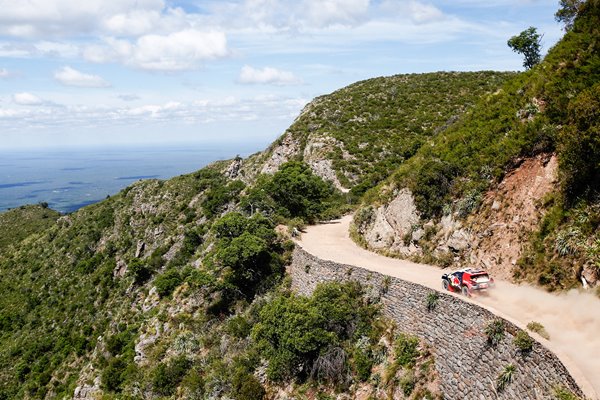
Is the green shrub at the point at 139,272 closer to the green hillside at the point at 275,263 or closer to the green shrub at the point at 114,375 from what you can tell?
the green hillside at the point at 275,263

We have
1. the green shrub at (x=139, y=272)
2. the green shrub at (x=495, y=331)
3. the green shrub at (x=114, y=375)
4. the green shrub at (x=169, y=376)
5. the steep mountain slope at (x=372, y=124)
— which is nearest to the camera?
the green shrub at (x=495, y=331)

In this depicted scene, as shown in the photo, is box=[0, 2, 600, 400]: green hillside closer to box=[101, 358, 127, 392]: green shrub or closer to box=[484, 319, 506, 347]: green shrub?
box=[101, 358, 127, 392]: green shrub

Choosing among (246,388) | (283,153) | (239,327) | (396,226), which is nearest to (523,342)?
(246,388)

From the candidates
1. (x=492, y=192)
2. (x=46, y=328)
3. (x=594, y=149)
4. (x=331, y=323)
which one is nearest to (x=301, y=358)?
(x=331, y=323)

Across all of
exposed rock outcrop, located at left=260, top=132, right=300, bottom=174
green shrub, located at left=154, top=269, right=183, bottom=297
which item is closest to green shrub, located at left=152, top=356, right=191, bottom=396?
green shrub, located at left=154, top=269, right=183, bottom=297

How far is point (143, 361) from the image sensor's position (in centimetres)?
2870

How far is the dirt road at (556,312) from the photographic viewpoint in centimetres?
1029

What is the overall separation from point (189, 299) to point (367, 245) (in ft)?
43.0

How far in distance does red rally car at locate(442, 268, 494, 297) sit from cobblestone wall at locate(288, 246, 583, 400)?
0.97 meters

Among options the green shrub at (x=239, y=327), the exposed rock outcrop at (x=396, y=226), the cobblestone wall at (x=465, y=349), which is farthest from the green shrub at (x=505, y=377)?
the green shrub at (x=239, y=327)

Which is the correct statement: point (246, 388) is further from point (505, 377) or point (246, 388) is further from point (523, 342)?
point (523, 342)

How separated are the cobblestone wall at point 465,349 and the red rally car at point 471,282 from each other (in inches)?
38.2

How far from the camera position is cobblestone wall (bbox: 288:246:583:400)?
10.8m

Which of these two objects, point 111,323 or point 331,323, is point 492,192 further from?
point 111,323
